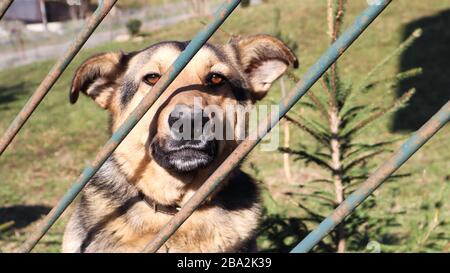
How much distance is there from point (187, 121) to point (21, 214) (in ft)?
18.8

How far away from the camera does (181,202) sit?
3365 millimetres

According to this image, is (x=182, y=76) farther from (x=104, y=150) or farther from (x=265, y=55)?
(x=104, y=150)

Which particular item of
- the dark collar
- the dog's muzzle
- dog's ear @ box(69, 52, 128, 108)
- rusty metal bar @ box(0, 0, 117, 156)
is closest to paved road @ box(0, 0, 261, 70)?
dog's ear @ box(69, 52, 128, 108)

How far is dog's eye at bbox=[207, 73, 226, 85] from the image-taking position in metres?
3.54

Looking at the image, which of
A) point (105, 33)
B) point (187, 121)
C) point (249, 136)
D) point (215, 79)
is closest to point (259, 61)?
point (215, 79)

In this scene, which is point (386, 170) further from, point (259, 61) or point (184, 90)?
point (259, 61)

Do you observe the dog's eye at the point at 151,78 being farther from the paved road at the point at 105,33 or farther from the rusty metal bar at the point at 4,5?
the paved road at the point at 105,33

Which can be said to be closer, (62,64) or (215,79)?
(62,64)

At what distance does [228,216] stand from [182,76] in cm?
93

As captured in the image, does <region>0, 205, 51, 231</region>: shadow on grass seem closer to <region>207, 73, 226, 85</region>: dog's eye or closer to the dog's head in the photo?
the dog's head

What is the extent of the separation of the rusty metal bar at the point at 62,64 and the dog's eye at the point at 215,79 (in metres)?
1.56

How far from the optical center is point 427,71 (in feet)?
46.1

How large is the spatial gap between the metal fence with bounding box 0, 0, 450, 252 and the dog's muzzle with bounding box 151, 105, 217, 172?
3.21 feet
